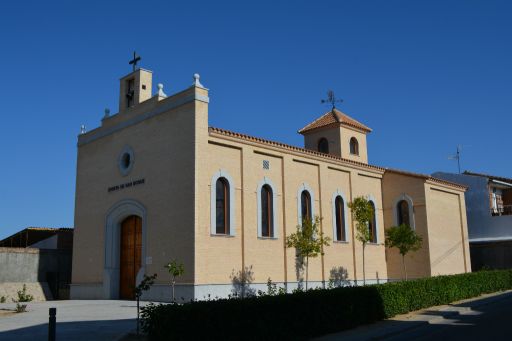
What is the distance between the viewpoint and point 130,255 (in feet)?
83.1

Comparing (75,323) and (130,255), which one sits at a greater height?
(130,255)

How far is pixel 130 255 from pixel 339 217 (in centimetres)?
1161

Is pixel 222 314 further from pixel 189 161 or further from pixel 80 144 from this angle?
pixel 80 144

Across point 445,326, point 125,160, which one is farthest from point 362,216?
point 125,160

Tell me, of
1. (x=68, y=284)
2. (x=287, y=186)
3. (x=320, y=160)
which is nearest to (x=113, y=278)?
(x=68, y=284)

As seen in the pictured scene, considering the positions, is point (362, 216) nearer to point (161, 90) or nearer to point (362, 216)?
point (362, 216)

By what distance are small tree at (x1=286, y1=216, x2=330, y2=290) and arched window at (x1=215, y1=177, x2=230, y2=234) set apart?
376cm

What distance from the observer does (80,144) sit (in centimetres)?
2920

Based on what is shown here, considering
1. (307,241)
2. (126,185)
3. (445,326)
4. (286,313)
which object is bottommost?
(445,326)

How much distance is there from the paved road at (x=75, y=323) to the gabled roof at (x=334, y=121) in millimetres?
19245

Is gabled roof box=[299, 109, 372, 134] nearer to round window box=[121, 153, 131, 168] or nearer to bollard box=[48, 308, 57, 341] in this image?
round window box=[121, 153, 131, 168]

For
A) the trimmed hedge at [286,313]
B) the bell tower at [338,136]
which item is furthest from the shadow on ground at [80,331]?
the bell tower at [338,136]

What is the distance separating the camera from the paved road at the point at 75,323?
12641 millimetres

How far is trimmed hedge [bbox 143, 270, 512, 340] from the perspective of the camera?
10508 mm
